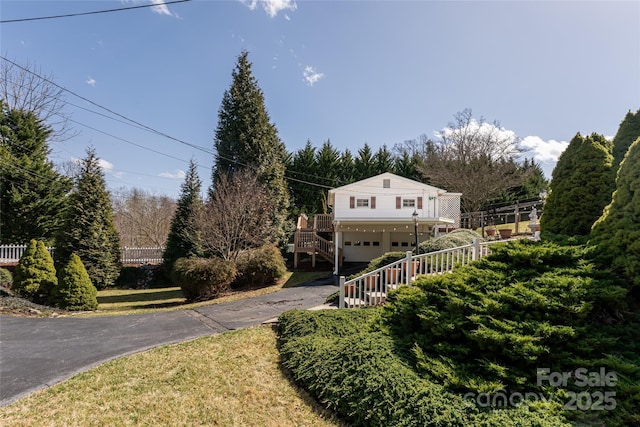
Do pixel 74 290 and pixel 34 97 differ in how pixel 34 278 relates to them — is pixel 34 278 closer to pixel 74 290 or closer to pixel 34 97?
pixel 74 290

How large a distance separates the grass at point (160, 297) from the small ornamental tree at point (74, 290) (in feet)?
1.73

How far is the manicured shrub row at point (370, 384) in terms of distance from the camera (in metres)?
2.37

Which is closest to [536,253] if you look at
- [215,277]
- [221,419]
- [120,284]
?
[221,419]

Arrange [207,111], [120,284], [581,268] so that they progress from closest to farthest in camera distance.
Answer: [581,268] < [120,284] < [207,111]

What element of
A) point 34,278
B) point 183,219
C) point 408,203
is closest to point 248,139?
point 183,219

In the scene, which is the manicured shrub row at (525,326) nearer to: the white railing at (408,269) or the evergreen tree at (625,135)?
the white railing at (408,269)

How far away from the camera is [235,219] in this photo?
12898 millimetres

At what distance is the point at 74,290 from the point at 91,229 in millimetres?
5460

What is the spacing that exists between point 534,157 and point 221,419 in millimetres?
33074

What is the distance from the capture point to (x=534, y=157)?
27.4 metres

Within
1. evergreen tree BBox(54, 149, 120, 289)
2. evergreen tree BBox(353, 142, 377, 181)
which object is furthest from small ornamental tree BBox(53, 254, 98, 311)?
evergreen tree BBox(353, 142, 377, 181)

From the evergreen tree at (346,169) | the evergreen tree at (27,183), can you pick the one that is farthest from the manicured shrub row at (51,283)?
the evergreen tree at (346,169)

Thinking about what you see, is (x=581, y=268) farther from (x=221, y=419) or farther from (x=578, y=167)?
(x=221, y=419)

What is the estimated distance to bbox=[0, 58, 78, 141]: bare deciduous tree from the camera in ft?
54.5
